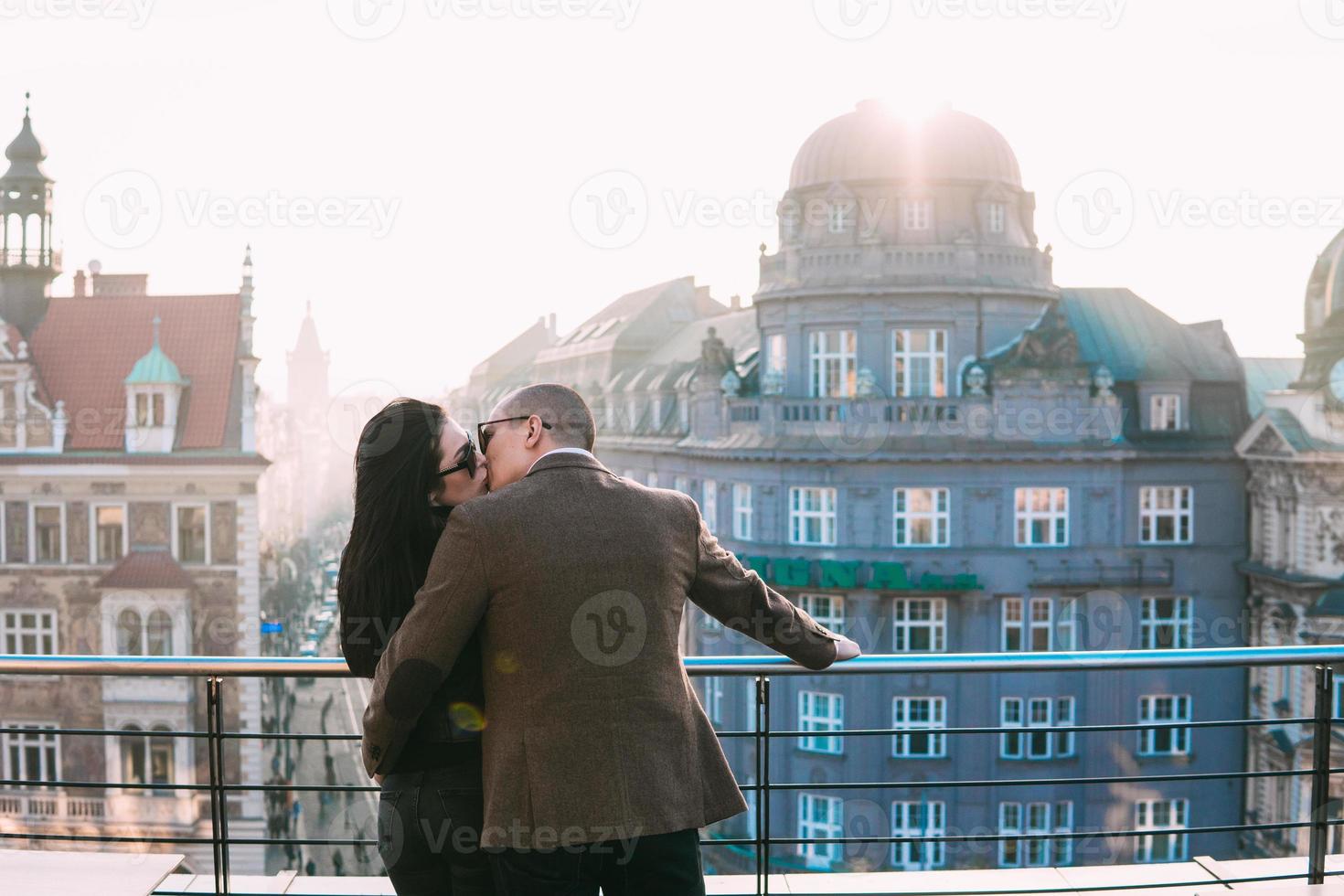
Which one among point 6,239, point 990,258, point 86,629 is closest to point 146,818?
point 86,629

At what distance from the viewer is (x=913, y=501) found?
26.6 m

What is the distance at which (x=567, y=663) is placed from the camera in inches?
99.4

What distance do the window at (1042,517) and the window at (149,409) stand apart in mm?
22518

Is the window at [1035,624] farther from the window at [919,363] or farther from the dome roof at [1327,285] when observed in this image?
the dome roof at [1327,285]

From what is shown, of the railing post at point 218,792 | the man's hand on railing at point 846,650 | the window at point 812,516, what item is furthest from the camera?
the window at point 812,516

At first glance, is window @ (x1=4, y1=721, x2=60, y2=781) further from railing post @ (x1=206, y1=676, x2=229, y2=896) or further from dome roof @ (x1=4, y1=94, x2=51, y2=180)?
railing post @ (x1=206, y1=676, x2=229, y2=896)

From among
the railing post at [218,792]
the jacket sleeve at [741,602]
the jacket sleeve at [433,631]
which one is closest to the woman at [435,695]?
the jacket sleeve at [433,631]

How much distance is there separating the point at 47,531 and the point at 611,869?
31.9m

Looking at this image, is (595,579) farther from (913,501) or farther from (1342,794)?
(1342,794)

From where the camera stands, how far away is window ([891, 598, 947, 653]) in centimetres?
2650

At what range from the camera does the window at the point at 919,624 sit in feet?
86.9

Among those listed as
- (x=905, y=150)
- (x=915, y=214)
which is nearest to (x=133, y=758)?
(x=915, y=214)

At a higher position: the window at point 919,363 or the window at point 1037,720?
the window at point 919,363

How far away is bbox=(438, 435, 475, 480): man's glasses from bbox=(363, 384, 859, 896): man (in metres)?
0.22
